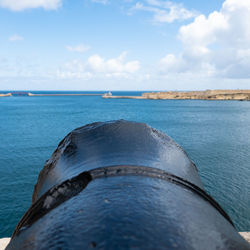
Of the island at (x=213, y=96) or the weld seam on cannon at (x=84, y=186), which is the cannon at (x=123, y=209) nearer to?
the weld seam on cannon at (x=84, y=186)

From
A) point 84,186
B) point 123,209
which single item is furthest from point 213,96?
point 123,209

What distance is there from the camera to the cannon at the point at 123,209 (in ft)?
3.43

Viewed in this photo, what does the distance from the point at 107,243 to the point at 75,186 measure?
2.27 ft

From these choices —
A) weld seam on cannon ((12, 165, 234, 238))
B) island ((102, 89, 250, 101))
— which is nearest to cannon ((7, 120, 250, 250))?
weld seam on cannon ((12, 165, 234, 238))

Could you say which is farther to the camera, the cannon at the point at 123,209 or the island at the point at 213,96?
the island at the point at 213,96

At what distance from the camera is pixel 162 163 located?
1.99 meters

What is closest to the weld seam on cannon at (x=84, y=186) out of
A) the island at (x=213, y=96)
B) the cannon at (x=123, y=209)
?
the cannon at (x=123, y=209)

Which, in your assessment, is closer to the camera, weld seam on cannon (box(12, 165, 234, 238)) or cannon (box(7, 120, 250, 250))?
cannon (box(7, 120, 250, 250))

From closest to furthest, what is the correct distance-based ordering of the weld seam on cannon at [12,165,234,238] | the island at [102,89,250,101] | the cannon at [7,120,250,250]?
the cannon at [7,120,250,250] < the weld seam on cannon at [12,165,234,238] < the island at [102,89,250,101]

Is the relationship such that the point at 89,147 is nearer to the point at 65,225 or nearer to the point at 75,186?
the point at 75,186

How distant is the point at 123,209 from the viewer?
3.99ft

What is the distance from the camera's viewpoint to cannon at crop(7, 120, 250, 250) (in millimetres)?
1047

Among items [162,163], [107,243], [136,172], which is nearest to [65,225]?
[107,243]

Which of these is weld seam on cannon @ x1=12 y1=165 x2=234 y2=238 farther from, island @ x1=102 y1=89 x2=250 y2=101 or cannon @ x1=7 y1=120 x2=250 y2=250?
island @ x1=102 y1=89 x2=250 y2=101
